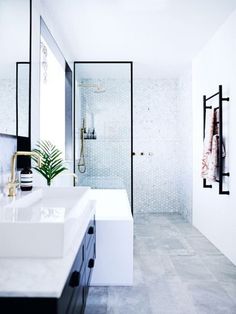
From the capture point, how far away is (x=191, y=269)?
2.93 meters

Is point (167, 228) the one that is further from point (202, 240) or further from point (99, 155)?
point (99, 155)

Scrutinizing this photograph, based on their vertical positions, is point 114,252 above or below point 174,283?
above

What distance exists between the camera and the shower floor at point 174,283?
2.21 m

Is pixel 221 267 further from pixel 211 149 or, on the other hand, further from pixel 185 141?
pixel 185 141

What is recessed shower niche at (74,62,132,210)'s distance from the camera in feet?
15.7

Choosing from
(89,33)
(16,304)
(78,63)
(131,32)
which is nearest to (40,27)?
(89,33)

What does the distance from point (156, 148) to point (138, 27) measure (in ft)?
8.73

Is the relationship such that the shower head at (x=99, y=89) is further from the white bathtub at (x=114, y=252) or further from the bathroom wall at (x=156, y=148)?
the white bathtub at (x=114, y=252)

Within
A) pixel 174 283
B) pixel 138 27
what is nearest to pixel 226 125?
pixel 138 27

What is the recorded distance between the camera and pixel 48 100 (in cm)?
348

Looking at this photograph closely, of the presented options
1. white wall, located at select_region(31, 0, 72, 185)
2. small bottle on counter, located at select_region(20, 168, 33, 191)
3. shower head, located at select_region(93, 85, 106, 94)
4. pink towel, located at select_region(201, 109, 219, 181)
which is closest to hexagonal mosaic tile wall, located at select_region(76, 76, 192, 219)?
shower head, located at select_region(93, 85, 106, 94)

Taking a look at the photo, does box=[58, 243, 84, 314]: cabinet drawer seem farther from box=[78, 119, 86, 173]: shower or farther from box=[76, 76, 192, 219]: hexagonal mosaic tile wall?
box=[76, 76, 192, 219]: hexagonal mosaic tile wall

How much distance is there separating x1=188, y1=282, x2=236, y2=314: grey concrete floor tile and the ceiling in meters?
2.57

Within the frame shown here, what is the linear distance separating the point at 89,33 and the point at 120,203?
209cm
